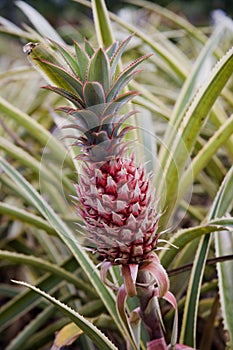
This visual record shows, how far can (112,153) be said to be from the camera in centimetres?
47

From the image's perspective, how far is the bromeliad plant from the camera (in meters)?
0.46

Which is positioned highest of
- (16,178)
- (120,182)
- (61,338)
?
(16,178)

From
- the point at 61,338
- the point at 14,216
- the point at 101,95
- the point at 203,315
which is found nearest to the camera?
the point at 101,95

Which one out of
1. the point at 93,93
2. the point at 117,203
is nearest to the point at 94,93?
the point at 93,93

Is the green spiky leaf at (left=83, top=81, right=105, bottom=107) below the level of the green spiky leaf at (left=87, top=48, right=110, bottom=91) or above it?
below

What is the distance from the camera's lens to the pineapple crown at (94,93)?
45 cm

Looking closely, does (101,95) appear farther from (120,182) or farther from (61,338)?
(61,338)

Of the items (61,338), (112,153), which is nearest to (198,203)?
(61,338)

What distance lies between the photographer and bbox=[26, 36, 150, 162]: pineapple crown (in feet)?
1.46

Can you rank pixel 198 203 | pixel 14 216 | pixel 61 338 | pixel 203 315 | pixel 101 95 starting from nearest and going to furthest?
pixel 101 95 → pixel 61 338 → pixel 14 216 → pixel 203 315 → pixel 198 203

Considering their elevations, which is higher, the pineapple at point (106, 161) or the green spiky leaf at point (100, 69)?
the green spiky leaf at point (100, 69)

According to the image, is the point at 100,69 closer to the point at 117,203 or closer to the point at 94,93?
the point at 94,93

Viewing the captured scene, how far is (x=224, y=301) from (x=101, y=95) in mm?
351

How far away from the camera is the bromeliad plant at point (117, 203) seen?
1.52 ft
